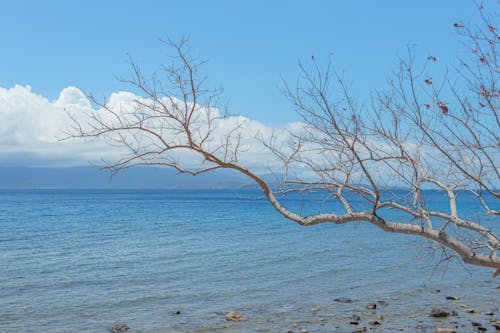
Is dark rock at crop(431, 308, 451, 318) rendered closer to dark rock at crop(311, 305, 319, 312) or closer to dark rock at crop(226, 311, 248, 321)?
dark rock at crop(311, 305, 319, 312)

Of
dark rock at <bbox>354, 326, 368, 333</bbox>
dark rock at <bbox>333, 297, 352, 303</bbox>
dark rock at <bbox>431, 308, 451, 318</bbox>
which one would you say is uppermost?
dark rock at <bbox>431, 308, 451, 318</bbox>

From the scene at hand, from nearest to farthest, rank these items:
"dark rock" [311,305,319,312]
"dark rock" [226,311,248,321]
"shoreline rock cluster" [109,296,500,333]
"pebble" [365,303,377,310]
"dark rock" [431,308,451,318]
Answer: "shoreline rock cluster" [109,296,500,333] → "dark rock" [226,311,248,321] → "dark rock" [431,308,451,318] → "dark rock" [311,305,319,312] → "pebble" [365,303,377,310]

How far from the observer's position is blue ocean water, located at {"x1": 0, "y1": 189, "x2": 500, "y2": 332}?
13.7 m

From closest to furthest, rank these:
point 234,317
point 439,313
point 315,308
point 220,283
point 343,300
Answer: point 234,317
point 439,313
point 315,308
point 343,300
point 220,283

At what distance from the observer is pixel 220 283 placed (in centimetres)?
1819

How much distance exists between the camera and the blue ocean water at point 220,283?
13719 mm

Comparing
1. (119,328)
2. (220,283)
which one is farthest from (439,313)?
(119,328)

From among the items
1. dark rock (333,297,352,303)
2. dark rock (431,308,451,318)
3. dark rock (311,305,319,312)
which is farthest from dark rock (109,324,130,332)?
dark rock (431,308,451,318)

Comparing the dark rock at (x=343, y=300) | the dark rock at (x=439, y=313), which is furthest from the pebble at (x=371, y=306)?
the dark rock at (x=439, y=313)

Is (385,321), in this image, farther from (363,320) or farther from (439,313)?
(439,313)

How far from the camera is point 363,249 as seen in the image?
26.7 meters

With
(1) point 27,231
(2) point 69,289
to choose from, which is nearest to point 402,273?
(2) point 69,289

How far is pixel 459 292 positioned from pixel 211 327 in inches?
343

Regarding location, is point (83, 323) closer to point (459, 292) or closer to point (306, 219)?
point (306, 219)
